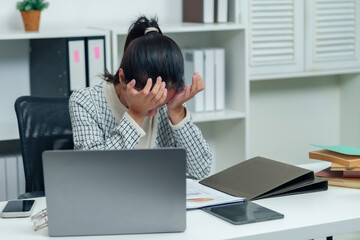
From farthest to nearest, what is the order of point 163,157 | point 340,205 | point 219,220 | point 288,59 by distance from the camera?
point 288,59 < point 340,205 < point 219,220 < point 163,157

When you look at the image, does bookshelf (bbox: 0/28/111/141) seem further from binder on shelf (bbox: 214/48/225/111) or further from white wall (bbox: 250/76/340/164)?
white wall (bbox: 250/76/340/164)

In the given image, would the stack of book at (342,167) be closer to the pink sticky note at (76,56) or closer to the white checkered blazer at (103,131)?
the white checkered blazer at (103,131)

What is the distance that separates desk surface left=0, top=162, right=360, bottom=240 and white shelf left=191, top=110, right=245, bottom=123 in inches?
49.9

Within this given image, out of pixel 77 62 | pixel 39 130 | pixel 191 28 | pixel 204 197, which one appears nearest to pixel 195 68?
pixel 191 28

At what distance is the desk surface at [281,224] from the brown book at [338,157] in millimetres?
138

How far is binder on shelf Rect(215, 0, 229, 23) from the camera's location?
2846 millimetres

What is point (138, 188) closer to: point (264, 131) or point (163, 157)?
point (163, 157)

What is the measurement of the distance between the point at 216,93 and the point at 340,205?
4.77ft

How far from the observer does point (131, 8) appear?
9.72 feet

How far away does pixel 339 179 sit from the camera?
1.71 metres

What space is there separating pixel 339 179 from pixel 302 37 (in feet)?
4.87

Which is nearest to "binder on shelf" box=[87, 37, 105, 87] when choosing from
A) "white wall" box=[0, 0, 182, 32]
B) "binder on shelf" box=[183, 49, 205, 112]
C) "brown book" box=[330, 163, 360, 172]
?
"white wall" box=[0, 0, 182, 32]

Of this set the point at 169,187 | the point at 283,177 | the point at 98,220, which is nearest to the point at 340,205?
the point at 283,177

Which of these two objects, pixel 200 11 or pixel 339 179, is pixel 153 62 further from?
pixel 200 11
